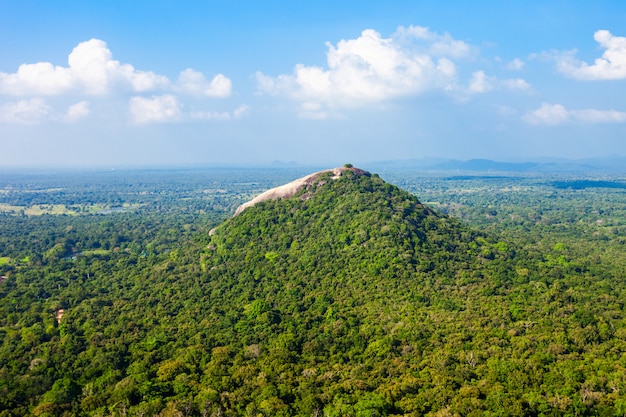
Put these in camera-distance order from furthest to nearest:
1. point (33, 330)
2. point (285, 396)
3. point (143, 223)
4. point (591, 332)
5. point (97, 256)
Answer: point (143, 223)
point (97, 256)
point (33, 330)
point (591, 332)
point (285, 396)

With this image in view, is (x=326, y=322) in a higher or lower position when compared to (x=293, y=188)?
lower

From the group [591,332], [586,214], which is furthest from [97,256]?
[586,214]

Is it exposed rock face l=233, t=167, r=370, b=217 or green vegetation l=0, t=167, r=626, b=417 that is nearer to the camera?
green vegetation l=0, t=167, r=626, b=417

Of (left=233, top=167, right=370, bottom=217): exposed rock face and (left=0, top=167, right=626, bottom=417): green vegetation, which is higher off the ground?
(left=233, top=167, right=370, bottom=217): exposed rock face

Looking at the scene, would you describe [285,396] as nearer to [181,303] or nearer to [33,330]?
[181,303]

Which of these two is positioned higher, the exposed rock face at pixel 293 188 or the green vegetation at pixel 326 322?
the exposed rock face at pixel 293 188

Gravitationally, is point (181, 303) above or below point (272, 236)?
below

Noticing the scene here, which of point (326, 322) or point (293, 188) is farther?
point (293, 188)

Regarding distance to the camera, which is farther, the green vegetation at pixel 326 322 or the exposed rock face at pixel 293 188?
the exposed rock face at pixel 293 188
